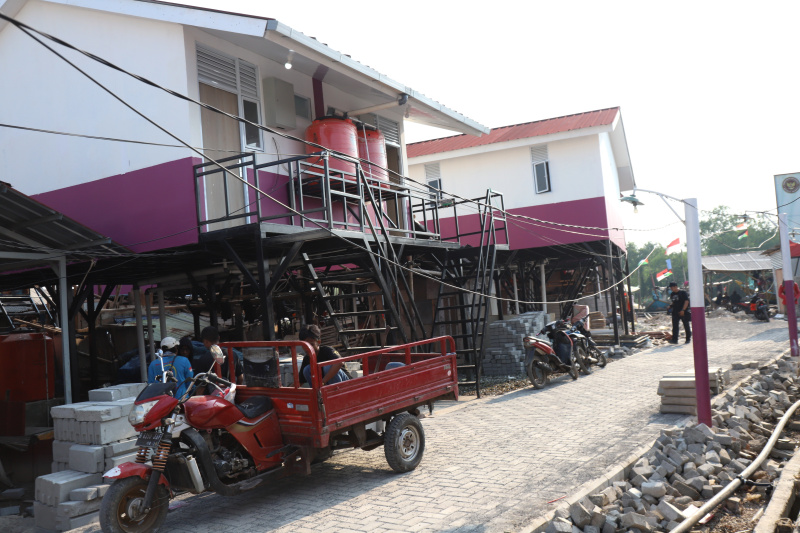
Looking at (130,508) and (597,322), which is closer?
(130,508)

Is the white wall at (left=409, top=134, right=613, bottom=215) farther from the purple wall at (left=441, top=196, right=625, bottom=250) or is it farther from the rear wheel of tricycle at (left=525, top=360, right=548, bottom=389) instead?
the rear wheel of tricycle at (left=525, top=360, right=548, bottom=389)

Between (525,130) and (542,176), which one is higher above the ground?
(525,130)

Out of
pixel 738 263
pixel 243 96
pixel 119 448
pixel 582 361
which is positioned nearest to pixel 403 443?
pixel 119 448

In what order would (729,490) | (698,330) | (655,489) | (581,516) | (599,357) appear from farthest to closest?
(599,357) → (698,330) → (729,490) → (655,489) → (581,516)

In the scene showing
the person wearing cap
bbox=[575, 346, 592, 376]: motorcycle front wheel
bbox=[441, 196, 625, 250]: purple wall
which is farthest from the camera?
bbox=[441, 196, 625, 250]: purple wall

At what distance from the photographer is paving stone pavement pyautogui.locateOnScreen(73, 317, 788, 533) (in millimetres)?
5605

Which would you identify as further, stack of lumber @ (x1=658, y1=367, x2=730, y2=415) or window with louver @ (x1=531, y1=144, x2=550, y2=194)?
window with louver @ (x1=531, y1=144, x2=550, y2=194)

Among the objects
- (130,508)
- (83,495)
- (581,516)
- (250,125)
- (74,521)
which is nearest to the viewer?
(581,516)

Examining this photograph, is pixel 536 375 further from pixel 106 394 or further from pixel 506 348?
pixel 106 394

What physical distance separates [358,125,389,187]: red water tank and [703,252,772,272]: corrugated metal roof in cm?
2686

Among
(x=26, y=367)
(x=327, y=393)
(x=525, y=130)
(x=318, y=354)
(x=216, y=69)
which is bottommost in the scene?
(x=327, y=393)

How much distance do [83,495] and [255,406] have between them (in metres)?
1.83

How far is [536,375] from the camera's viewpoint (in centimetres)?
1251

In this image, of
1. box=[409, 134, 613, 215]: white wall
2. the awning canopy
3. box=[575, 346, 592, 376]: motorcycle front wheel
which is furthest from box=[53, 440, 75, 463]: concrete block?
box=[409, 134, 613, 215]: white wall
